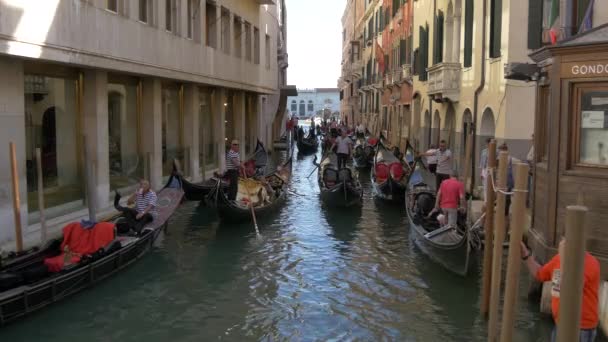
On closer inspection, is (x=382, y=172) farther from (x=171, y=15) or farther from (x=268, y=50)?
(x=268, y=50)

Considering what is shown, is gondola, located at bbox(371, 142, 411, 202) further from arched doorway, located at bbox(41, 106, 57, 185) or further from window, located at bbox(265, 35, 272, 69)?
window, located at bbox(265, 35, 272, 69)

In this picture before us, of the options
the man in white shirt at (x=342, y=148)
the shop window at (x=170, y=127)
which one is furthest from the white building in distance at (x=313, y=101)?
the shop window at (x=170, y=127)

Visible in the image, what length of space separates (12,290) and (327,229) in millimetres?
6503

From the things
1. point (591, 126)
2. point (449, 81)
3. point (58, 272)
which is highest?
point (449, 81)

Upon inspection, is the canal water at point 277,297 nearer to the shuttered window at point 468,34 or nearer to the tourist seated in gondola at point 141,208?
the tourist seated in gondola at point 141,208

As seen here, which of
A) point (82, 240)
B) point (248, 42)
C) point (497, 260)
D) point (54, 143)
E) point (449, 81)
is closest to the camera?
point (497, 260)

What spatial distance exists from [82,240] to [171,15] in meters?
7.31

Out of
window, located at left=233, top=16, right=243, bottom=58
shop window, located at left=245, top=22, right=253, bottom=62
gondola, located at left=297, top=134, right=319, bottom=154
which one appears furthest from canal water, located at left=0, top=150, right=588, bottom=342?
gondola, located at left=297, top=134, right=319, bottom=154

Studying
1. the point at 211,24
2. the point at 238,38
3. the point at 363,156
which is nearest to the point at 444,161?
the point at 211,24

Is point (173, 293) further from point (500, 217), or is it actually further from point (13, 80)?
point (500, 217)

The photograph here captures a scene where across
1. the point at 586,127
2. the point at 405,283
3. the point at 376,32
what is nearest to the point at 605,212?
the point at 586,127

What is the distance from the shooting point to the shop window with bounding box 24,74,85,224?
9375 millimetres

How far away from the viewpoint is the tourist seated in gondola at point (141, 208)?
9.14 meters

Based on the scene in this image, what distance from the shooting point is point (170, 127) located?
50.4 feet
